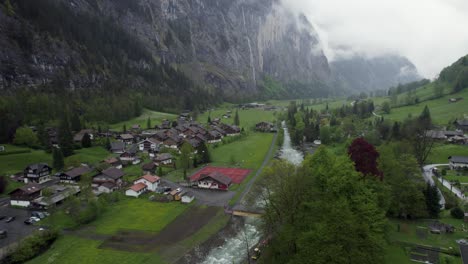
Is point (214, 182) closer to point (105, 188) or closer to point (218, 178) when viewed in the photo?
point (218, 178)

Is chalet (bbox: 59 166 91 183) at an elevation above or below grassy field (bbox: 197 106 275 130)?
below

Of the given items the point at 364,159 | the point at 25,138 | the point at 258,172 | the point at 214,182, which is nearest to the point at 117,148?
the point at 25,138

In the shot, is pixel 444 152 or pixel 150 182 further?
pixel 444 152

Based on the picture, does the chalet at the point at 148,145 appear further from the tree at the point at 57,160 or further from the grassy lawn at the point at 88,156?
the tree at the point at 57,160

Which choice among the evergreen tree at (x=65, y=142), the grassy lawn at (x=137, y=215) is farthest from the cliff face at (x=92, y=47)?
the grassy lawn at (x=137, y=215)

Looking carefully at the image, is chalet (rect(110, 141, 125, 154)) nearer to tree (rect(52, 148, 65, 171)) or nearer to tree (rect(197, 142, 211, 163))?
tree (rect(52, 148, 65, 171))

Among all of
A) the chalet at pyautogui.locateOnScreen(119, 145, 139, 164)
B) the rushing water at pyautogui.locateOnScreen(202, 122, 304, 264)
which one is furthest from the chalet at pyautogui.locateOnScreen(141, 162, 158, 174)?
the rushing water at pyautogui.locateOnScreen(202, 122, 304, 264)
